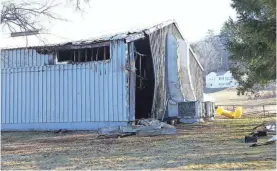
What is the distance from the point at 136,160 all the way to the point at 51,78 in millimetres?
9256

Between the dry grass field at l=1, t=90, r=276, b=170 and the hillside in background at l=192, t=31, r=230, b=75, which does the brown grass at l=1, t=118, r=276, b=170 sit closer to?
the dry grass field at l=1, t=90, r=276, b=170

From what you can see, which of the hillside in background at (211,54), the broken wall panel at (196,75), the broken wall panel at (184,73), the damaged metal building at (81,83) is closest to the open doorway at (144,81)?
the damaged metal building at (81,83)

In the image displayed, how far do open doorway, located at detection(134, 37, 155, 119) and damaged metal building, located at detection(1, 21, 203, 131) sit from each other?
0.05m

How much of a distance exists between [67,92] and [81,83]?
2.45 ft

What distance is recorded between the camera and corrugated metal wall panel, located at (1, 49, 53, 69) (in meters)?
15.9

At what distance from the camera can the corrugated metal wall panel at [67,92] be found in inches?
574

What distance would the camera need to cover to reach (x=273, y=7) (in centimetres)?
824

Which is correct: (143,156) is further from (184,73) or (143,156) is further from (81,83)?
(184,73)

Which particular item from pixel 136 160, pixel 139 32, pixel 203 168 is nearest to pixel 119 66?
pixel 139 32

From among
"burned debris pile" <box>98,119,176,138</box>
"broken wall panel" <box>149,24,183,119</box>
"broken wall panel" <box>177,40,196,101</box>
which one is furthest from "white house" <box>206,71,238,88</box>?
"burned debris pile" <box>98,119,176,138</box>

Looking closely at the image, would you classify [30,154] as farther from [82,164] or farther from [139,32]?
[139,32]

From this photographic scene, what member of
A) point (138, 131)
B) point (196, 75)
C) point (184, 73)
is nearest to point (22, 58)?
point (138, 131)

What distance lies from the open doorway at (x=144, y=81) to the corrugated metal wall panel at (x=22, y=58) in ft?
14.4

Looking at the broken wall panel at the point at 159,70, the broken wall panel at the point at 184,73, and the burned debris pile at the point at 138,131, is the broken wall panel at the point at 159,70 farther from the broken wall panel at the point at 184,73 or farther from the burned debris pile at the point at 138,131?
the burned debris pile at the point at 138,131
